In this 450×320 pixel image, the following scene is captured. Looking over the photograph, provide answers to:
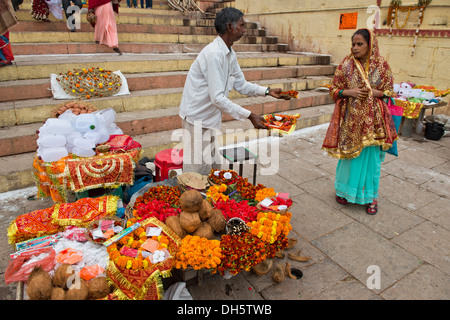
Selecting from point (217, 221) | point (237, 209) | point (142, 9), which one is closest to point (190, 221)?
point (217, 221)

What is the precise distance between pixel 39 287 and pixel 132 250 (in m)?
0.60

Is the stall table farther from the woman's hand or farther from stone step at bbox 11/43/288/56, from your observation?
stone step at bbox 11/43/288/56

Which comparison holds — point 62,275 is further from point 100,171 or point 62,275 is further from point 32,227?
point 100,171

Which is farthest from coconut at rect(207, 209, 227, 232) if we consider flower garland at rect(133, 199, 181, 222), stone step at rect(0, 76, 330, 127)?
stone step at rect(0, 76, 330, 127)

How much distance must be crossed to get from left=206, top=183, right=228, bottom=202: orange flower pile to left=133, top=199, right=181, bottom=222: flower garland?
370 mm

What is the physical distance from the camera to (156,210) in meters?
2.66

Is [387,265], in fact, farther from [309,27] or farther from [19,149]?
[309,27]

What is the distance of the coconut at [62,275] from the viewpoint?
2.00m

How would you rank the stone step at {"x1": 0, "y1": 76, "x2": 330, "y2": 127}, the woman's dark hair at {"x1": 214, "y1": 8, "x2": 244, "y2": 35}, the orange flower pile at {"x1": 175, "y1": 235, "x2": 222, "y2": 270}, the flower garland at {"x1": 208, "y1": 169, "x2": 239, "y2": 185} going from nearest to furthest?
the orange flower pile at {"x1": 175, "y1": 235, "x2": 222, "y2": 270} < the woman's dark hair at {"x1": 214, "y1": 8, "x2": 244, "y2": 35} < the flower garland at {"x1": 208, "y1": 169, "x2": 239, "y2": 185} < the stone step at {"x1": 0, "y1": 76, "x2": 330, "y2": 127}

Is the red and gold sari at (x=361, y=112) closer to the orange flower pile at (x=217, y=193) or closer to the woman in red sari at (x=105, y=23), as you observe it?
the orange flower pile at (x=217, y=193)

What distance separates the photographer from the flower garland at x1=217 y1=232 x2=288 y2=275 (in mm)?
2256

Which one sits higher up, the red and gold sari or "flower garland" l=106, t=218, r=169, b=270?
the red and gold sari
